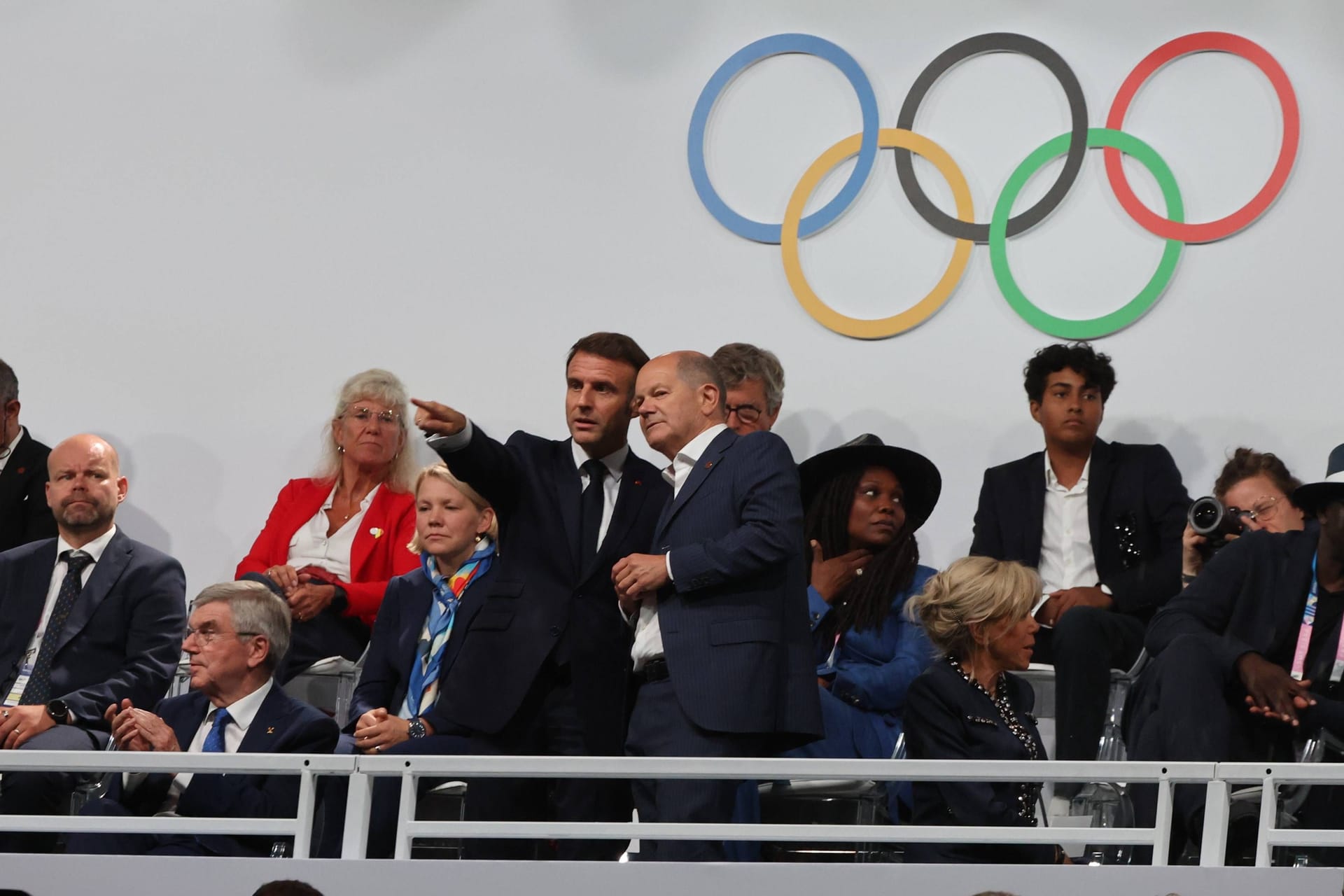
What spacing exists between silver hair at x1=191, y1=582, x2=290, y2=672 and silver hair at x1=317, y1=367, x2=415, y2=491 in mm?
1326

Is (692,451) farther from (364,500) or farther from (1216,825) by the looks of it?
(364,500)

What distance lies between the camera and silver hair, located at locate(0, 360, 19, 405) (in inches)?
232

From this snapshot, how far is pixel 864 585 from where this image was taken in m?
4.54

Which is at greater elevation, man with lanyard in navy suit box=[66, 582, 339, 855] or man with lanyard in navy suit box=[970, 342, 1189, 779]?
man with lanyard in navy suit box=[970, 342, 1189, 779]

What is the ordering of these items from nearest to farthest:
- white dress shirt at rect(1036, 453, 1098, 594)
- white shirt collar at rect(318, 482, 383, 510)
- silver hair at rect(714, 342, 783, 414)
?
silver hair at rect(714, 342, 783, 414), white dress shirt at rect(1036, 453, 1098, 594), white shirt collar at rect(318, 482, 383, 510)

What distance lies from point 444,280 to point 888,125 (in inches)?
63.1

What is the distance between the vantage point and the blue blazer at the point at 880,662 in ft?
14.3

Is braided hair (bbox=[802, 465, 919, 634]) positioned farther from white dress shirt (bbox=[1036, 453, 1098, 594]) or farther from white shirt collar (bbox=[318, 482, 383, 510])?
white shirt collar (bbox=[318, 482, 383, 510])

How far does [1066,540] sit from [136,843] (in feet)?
8.91

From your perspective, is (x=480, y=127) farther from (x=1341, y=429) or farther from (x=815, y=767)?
(x=815, y=767)

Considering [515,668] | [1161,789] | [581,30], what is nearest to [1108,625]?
[1161,789]

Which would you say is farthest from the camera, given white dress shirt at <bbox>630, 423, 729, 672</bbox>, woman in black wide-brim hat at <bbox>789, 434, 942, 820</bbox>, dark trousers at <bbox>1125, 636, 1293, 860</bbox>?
woman in black wide-brim hat at <bbox>789, 434, 942, 820</bbox>

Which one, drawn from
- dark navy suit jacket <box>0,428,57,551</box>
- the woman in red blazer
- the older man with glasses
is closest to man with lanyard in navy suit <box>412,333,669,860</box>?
the older man with glasses

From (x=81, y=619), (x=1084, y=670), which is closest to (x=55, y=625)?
(x=81, y=619)
